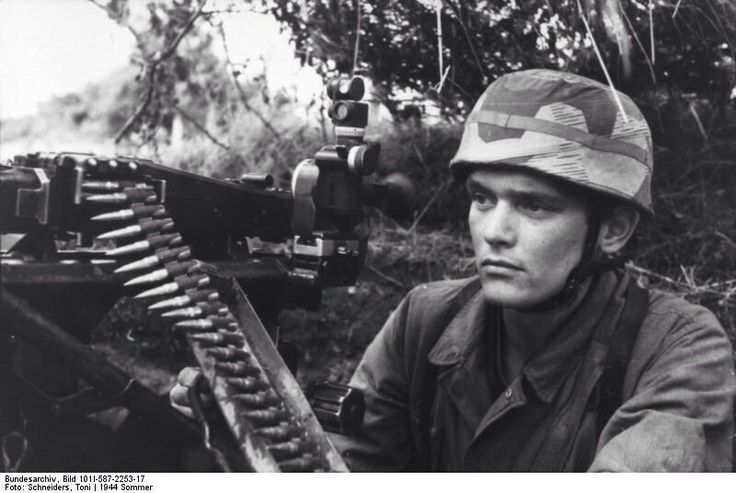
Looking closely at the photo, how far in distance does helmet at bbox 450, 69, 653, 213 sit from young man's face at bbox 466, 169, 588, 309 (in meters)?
0.07

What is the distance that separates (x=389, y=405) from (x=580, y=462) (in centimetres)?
73

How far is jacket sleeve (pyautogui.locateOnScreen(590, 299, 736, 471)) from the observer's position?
2.43 m

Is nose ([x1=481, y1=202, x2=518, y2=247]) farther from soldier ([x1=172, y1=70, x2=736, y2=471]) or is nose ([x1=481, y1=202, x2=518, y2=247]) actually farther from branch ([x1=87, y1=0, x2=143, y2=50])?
branch ([x1=87, y1=0, x2=143, y2=50])

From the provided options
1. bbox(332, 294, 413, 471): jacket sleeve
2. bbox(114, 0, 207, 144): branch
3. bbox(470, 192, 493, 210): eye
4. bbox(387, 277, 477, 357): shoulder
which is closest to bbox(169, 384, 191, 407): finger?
bbox(332, 294, 413, 471): jacket sleeve

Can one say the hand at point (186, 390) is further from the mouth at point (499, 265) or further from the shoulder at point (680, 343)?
the shoulder at point (680, 343)

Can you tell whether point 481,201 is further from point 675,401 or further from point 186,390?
point 186,390

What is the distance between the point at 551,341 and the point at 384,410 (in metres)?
0.66

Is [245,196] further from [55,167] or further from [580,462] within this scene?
[580,462]

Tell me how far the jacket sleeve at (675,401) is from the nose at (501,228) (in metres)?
0.51

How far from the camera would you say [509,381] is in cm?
307

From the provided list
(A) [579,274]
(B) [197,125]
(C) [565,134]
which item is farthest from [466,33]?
(B) [197,125]

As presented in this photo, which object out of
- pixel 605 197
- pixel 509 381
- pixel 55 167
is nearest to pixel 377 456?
pixel 509 381
